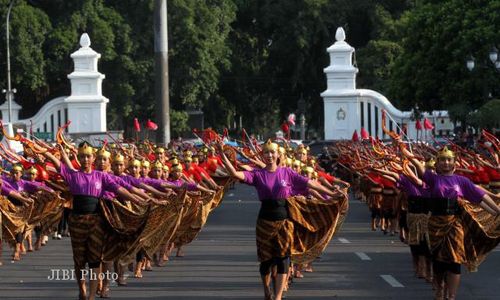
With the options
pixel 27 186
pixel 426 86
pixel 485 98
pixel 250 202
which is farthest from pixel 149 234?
pixel 426 86

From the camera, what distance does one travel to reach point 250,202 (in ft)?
116

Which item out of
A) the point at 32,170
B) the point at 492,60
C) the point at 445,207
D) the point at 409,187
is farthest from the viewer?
the point at 492,60

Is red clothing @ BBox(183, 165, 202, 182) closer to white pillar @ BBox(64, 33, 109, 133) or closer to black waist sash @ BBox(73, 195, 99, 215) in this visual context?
black waist sash @ BBox(73, 195, 99, 215)

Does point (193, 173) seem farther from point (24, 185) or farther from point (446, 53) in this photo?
point (446, 53)

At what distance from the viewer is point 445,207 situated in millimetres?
13594

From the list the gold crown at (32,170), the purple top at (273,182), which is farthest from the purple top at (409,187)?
the gold crown at (32,170)

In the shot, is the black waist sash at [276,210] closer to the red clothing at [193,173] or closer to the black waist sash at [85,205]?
the black waist sash at [85,205]

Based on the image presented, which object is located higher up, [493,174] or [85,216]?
[493,174]

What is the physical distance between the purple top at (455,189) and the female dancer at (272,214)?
1434 mm

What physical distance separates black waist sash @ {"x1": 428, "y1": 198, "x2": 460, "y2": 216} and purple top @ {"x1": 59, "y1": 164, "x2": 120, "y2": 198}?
10.6ft

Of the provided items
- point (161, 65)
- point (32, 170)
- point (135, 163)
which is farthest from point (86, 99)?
point (135, 163)

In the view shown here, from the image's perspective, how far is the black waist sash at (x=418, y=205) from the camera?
15.3 metres

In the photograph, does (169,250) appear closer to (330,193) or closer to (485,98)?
(330,193)

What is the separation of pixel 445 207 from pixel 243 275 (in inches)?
167
